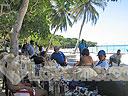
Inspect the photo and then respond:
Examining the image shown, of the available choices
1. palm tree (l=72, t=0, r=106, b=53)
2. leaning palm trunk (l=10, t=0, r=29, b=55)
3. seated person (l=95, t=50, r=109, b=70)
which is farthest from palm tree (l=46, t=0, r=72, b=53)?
seated person (l=95, t=50, r=109, b=70)

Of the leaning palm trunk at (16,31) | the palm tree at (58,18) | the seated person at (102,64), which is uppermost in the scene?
the palm tree at (58,18)

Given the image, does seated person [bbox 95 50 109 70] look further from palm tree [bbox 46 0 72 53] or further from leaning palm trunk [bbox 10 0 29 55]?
palm tree [bbox 46 0 72 53]

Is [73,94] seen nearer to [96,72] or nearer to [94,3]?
[96,72]

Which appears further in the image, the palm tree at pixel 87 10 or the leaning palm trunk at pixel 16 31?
the palm tree at pixel 87 10

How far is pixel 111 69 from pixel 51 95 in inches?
67.1

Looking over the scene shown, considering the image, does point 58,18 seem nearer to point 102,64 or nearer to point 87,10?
point 87,10

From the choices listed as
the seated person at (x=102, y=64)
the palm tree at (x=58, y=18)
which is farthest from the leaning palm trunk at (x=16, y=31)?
the palm tree at (x=58, y=18)

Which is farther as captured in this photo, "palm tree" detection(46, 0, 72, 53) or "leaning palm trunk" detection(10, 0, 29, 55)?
"palm tree" detection(46, 0, 72, 53)

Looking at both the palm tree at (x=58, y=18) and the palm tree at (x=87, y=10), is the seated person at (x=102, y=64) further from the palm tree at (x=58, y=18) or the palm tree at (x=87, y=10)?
the palm tree at (x=87, y=10)

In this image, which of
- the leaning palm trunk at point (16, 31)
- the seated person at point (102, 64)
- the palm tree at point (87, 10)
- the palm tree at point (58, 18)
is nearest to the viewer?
the seated person at point (102, 64)

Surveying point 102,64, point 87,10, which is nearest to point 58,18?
point 87,10

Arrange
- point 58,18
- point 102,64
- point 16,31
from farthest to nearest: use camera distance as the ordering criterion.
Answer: point 58,18 < point 16,31 < point 102,64

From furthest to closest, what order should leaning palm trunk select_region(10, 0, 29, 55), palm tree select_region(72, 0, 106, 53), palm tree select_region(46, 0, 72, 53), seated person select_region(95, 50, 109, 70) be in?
palm tree select_region(72, 0, 106, 53) < palm tree select_region(46, 0, 72, 53) < leaning palm trunk select_region(10, 0, 29, 55) < seated person select_region(95, 50, 109, 70)

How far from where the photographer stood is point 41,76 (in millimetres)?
7867
